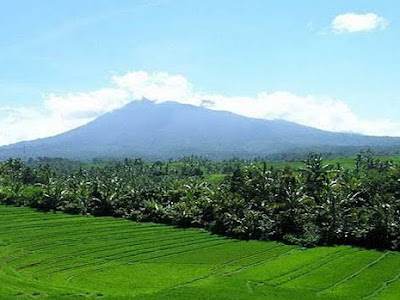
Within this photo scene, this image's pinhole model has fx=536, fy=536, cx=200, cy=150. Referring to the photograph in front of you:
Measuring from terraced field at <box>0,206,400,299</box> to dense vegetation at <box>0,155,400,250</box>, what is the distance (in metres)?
2.31

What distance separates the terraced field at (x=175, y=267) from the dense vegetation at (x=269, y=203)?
231cm

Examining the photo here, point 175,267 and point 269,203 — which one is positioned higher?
point 269,203

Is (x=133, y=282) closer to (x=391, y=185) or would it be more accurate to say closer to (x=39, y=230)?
(x=39, y=230)

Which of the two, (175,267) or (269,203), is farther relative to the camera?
(269,203)

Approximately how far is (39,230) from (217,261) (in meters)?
20.1

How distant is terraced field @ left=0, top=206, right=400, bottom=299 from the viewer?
26797 millimetres

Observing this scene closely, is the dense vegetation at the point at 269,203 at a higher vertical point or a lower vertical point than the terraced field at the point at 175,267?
higher

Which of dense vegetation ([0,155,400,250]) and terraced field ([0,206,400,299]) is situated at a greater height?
dense vegetation ([0,155,400,250])

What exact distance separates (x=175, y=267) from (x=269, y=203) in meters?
17.6

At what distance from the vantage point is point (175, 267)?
34.8m

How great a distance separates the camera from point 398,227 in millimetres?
41094

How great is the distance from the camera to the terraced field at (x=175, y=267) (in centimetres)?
2680

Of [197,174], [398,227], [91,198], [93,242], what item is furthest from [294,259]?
[197,174]

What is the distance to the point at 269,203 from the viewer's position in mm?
50219
